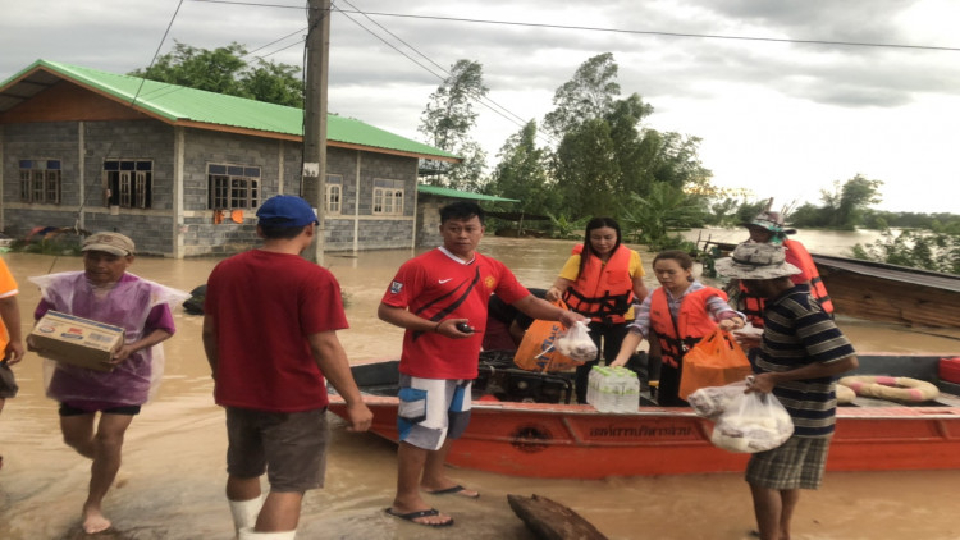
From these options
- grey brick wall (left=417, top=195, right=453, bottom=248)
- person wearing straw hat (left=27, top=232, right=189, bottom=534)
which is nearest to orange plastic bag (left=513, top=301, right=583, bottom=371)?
person wearing straw hat (left=27, top=232, right=189, bottom=534)

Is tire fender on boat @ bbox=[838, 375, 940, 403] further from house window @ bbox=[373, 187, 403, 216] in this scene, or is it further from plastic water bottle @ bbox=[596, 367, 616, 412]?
house window @ bbox=[373, 187, 403, 216]

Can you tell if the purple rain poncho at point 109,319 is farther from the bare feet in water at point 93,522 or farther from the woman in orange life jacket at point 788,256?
the woman in orange life jacket at point 788,256

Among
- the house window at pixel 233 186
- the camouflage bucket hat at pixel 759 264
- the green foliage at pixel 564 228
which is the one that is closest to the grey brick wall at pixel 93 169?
the house window at pixel 233 186

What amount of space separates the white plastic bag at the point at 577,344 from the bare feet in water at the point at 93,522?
8.54 ft

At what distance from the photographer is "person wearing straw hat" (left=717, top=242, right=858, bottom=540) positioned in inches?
122

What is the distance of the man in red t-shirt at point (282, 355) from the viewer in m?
2.59

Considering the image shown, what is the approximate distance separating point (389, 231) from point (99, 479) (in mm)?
19956

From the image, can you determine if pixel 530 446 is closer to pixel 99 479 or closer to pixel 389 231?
pixel 99 479

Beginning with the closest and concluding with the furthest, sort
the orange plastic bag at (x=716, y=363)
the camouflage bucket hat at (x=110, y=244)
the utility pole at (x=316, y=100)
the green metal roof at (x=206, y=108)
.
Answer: the camouflage bucket hat at (x=110, y=244) < the orange plastic bag at (x=716, y=363) < the utility pole at (x=316, y=100) < the green metal roof at (x=206, y=108)

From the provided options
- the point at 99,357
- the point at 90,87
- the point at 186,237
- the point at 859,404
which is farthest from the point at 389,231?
the point at 99,357

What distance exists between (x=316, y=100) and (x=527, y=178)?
116ft

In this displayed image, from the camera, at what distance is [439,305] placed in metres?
3.62

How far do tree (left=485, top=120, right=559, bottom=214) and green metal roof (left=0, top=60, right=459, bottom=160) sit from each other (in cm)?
1602

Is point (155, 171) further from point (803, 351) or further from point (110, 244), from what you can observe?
→ point (803, 351)
